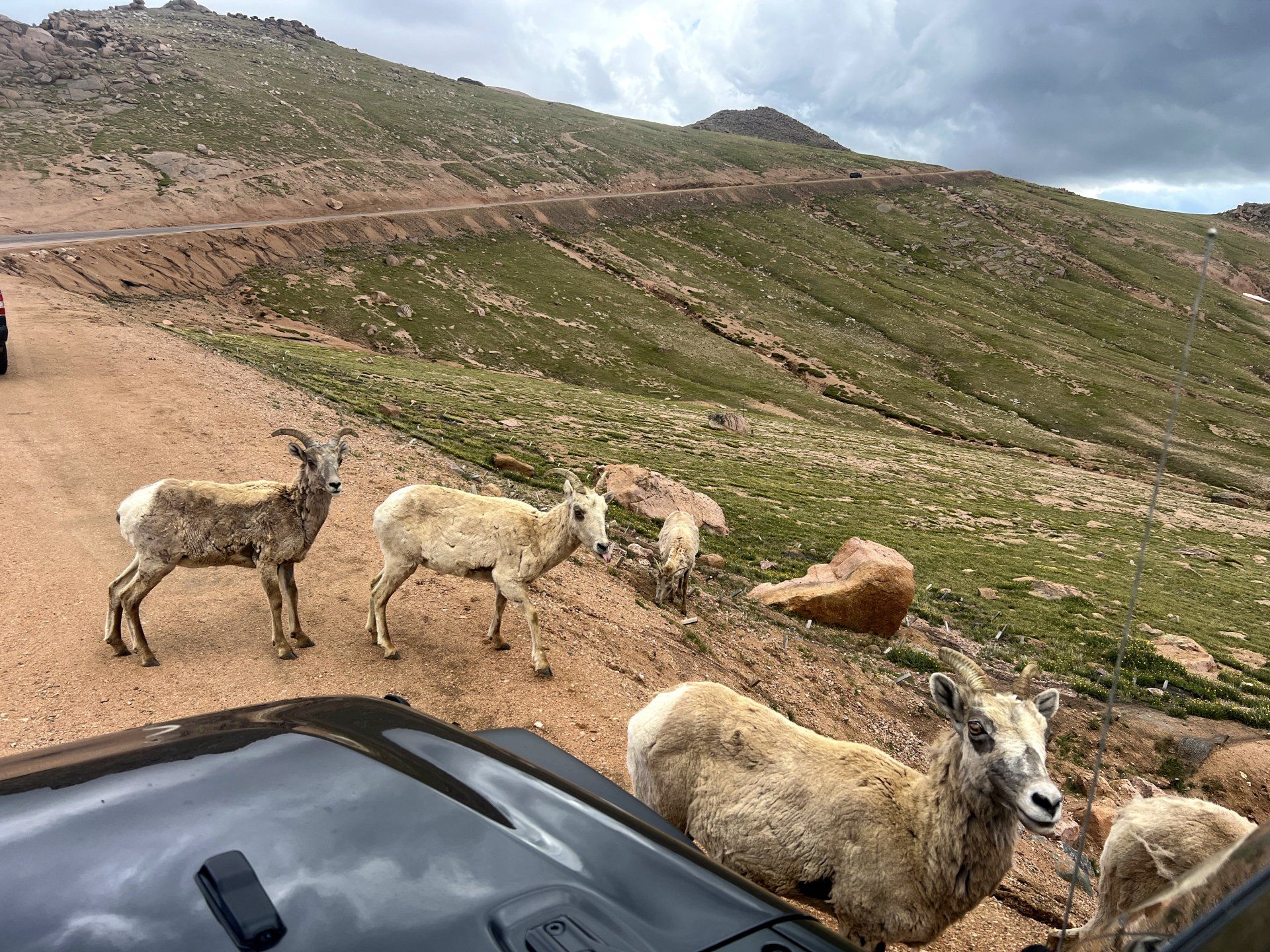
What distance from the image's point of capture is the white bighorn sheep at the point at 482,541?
10.4m

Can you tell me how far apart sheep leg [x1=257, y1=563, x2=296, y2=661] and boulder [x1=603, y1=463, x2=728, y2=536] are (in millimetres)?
13615

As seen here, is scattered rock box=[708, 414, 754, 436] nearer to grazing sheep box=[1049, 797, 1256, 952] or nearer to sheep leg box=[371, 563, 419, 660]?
sheep leg box=[371, 563, 419, 660]

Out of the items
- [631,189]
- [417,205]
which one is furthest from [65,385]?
[631,189]

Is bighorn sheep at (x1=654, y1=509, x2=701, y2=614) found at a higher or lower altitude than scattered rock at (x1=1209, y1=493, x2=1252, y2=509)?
lower

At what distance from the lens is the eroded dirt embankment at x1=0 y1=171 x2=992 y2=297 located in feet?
146

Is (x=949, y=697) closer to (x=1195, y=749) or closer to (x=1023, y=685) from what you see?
(x=1023, y=685)

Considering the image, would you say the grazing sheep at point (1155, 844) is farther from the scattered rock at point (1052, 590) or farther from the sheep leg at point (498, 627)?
the scattered rock at point (1052, 590)

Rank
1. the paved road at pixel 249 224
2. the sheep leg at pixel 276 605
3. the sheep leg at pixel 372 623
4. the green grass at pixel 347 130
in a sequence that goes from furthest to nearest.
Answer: the green grass at pixel 347 130
the paved road at pixel 249 224
the sheep leg at pixel 372 623
the sheep leg at pixel 276 605

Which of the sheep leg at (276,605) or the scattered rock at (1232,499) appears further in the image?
the scattered rock at (1232,499)

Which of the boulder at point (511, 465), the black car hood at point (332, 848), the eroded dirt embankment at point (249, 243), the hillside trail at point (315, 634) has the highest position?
the eroded dirt embankment at point (249, 243)

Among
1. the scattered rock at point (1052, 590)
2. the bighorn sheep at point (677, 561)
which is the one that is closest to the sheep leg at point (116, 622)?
the bighorn sheep at point (677, 561)

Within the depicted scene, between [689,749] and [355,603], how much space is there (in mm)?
7220

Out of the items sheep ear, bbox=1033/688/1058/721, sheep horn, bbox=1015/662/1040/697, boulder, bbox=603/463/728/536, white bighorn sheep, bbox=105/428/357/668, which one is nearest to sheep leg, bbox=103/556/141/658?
white bighorn sheep, bbox=105/428/357/668

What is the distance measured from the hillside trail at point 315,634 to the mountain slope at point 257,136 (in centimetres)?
5441
